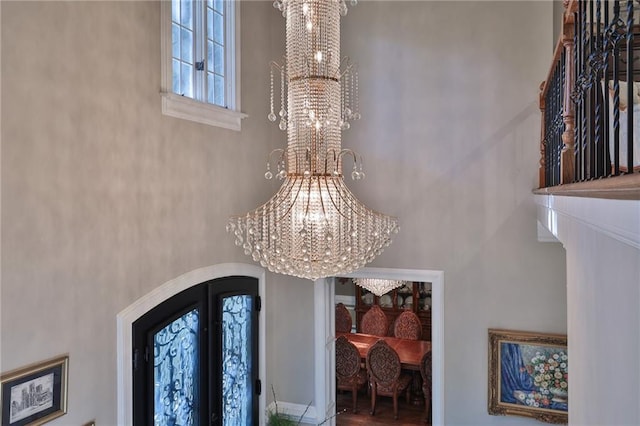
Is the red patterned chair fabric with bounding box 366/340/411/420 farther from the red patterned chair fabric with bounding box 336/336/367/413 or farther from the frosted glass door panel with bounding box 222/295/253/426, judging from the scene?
the frosted glass door panel with bounding box 222/295/253/426

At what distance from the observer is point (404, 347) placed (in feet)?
24.0

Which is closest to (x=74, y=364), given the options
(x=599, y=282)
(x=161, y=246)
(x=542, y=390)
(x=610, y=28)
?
(x=161, y=246)

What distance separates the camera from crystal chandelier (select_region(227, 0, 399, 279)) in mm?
3195

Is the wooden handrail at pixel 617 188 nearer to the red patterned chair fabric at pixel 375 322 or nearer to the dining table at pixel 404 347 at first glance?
the dining table at pixel 404 347

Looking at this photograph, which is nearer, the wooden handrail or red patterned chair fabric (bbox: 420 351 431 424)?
the wooden handrail

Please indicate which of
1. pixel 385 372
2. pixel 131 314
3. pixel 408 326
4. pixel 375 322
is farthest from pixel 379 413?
pixel 131 314

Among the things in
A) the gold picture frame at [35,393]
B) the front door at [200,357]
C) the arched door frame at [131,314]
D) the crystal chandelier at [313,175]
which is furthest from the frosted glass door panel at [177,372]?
the crystal chandelier at [313,175]

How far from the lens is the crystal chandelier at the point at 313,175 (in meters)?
3.20

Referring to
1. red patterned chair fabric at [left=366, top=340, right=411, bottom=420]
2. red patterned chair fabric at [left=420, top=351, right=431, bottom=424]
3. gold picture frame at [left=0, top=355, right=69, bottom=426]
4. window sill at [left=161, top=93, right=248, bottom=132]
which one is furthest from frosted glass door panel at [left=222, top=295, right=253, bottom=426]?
red patterned chair fabric at [left=420, top=351, right=431, bottom=424]

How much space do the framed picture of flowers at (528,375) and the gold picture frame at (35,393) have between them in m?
3.56

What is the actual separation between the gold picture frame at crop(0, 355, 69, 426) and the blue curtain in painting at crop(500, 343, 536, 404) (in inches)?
143

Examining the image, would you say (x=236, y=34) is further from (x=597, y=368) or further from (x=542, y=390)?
(x=542, y=390)

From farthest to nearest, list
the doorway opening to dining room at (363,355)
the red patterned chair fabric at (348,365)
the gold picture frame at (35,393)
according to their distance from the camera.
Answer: the red patterned chair fabric at (348,365) < the doorway opening to dining room at (363,355) < the gold picture frame at (35,393)

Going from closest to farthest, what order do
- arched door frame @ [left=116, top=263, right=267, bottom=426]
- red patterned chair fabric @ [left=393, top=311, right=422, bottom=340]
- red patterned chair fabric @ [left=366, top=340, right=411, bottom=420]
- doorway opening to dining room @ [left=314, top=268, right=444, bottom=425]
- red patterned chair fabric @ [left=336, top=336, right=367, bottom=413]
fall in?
arched door frame @ [left=116, top=263, right=267, bottom=426]
doorway opening to dining room @ [left=314, top=268, right=444, bottom=425]
red patterned chair fabric @ [left=366, top=340, right=411, bottom=420]
red patterned chair fabric @ [left=336, top=336, right=367, bottom=413]
red patterned chair fabric @ [left=393, top=311, right=422, bottom=340]
